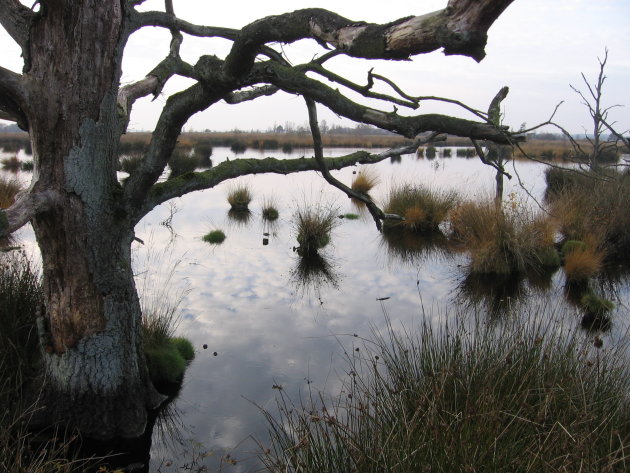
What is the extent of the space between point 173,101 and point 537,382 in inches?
116

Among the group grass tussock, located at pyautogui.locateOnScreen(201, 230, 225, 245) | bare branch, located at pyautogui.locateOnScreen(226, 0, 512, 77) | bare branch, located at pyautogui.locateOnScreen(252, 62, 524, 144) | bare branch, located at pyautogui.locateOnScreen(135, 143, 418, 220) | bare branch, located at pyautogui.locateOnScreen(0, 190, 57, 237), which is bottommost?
grass tussock, located at pyautogui.locateOnScreen(201, 230, 225, 245)

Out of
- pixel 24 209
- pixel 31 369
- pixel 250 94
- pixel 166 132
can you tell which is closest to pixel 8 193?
pixel 31 369

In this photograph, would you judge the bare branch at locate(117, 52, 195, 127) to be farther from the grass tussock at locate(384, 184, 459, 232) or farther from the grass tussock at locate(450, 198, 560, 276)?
the grass tussock at locate(384, 184, 459, 232)

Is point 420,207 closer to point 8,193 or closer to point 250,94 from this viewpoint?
point 250,94

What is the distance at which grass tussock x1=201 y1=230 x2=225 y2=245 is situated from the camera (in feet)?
40.0

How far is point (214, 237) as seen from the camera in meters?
12.3

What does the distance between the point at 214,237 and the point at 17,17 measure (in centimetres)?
880

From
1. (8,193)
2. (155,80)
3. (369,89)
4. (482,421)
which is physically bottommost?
(482,421)

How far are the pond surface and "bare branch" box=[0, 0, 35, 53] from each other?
287cm

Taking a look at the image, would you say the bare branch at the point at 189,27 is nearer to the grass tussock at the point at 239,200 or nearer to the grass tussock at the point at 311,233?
the grass tussock at the point at 311,233

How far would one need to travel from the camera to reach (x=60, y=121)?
3.66m

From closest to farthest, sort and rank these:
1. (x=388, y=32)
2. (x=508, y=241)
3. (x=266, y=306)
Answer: (x=388, y=32)
(x=266, y=306)
(x=508, y=241)

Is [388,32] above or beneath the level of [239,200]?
above

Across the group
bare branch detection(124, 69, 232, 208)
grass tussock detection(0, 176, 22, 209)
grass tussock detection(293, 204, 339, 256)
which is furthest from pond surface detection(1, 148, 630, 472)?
bare branch detection(124, 69, 232, 208)
